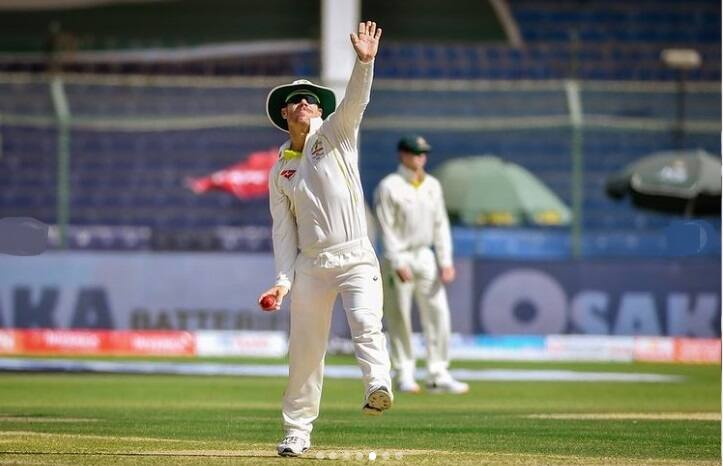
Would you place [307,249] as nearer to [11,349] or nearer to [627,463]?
[627,463]

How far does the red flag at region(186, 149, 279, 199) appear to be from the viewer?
21266 millimetres

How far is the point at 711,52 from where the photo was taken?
2734 cm

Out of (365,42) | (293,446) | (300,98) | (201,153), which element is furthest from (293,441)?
(201,153)

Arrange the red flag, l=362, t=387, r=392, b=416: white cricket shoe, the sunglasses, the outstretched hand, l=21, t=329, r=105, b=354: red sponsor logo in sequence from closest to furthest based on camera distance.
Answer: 1. the outstretched hand
2. l=362, t=387, r=392, b=416: white cricket shoe
3. the sunglasses
4. l=21, t=329, r=105, b=354: red sponsor logo
5. the red flag

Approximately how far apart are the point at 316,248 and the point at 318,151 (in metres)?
0.49

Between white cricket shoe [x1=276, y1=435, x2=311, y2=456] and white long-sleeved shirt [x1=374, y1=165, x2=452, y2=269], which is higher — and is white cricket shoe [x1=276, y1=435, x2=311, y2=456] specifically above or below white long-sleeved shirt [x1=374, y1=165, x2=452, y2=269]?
below

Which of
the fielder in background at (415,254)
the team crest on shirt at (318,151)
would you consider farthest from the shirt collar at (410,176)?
the team crest on shirt at (318,151)

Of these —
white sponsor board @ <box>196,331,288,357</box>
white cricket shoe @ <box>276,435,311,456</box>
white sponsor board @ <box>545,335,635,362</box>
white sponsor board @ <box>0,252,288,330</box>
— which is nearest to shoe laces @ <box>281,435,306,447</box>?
white cricket shoe @ <box>276,435,311,456</box>

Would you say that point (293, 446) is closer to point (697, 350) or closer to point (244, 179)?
point (697, 350)

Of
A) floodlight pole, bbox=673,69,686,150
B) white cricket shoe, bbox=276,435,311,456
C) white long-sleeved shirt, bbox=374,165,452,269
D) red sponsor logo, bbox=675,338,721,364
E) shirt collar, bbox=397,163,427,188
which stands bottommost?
red sponsor logo, bbox=675,338,721,364

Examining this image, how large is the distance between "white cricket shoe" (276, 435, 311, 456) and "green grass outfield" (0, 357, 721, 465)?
→ 0.19 feet

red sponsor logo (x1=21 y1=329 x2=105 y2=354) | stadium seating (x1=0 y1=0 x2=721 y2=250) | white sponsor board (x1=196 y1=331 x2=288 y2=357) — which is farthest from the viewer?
stadium seating (x1=0 y1=0 x2=721 y2=250)

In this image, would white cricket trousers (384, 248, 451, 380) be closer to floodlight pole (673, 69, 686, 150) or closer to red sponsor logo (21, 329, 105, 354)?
red sponsor logo (21, 329, 105, 354)

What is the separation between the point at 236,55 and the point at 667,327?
10618 mm
